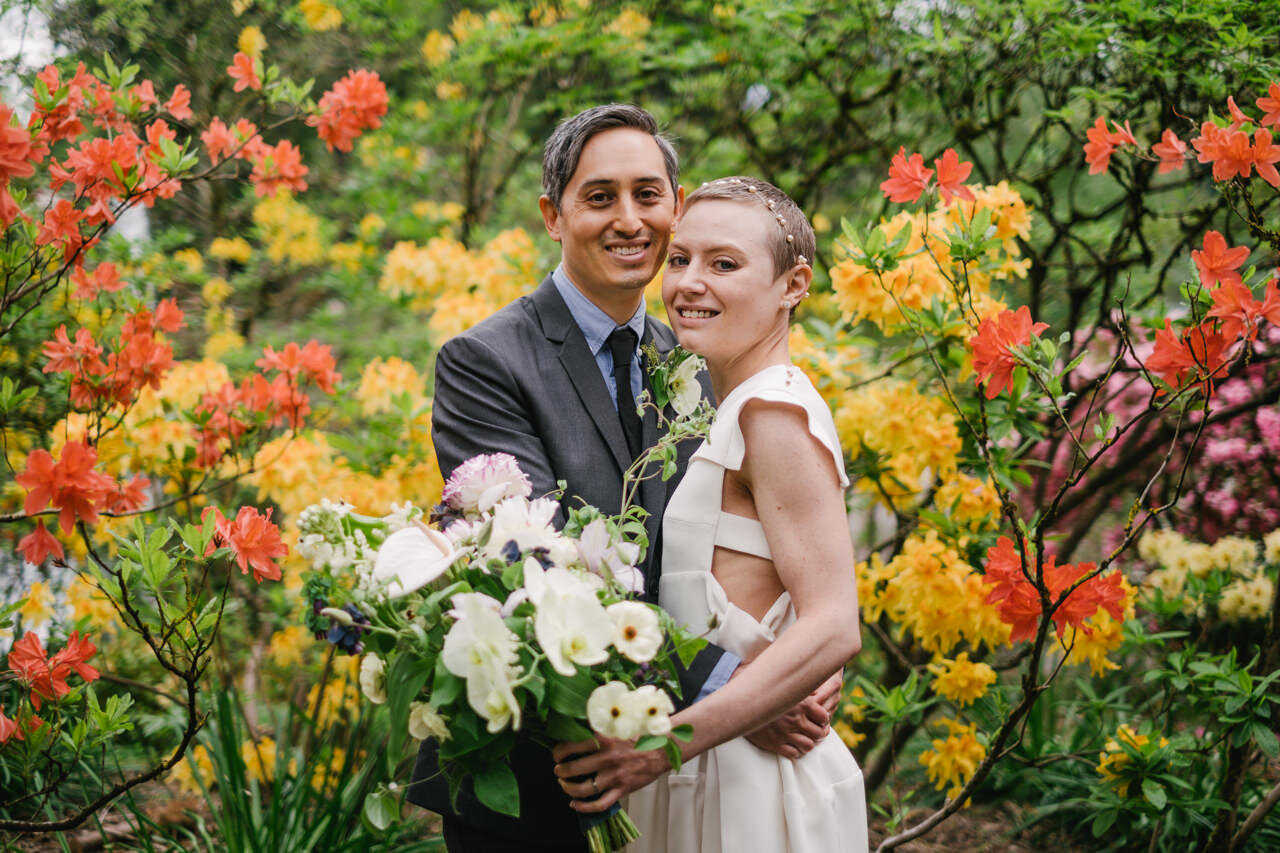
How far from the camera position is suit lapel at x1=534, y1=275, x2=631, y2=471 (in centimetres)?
211

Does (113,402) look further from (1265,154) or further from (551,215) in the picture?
(1265,154)

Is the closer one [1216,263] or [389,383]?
[1216,263]

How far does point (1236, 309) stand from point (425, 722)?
1.75 meters

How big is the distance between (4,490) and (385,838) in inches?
79.9

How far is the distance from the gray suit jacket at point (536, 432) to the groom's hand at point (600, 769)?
43 centimetres

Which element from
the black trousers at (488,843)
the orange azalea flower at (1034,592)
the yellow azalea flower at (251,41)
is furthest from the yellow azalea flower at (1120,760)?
the yellow azalea flower at (251,41)

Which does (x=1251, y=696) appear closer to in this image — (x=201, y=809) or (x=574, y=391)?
(x=574, y=391)

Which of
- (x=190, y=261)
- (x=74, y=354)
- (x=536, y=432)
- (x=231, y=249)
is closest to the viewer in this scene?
(x=536, y=432)

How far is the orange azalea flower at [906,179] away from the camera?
2.34 meters

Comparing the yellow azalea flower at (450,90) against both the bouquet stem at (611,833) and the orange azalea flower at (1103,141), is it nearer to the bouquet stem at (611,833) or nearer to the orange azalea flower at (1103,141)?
the orange azalea flower at (1103,141)

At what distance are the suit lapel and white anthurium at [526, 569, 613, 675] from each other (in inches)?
30.9

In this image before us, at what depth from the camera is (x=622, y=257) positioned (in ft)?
7.28

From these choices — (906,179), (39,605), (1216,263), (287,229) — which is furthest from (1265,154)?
(287,229)

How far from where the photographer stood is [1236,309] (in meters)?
1.92
